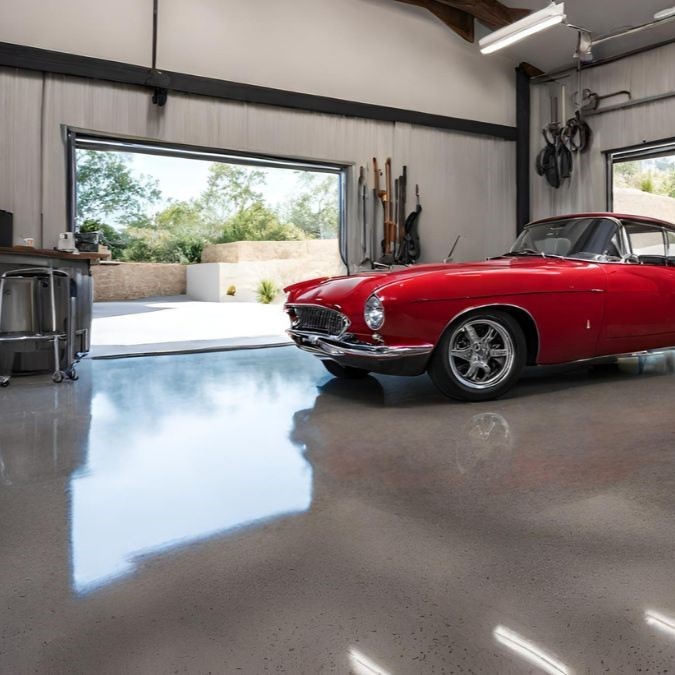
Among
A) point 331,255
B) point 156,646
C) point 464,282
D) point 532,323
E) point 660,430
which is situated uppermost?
point 331,255

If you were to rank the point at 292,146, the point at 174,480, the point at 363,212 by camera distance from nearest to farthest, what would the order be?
the point at 174,480 → the point at 292,146 → the point at 363,212

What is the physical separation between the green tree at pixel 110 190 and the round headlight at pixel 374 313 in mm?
4091

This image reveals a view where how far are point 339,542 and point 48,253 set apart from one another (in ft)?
11.2

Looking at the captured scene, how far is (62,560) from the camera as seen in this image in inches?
55.7

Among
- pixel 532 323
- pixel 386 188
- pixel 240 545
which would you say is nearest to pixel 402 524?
pixel 240 545

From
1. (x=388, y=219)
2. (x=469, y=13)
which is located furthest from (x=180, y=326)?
(x=469, y=13)

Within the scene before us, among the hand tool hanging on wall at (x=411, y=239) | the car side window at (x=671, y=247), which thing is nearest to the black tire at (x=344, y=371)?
the car side window at (x=671, y=247)

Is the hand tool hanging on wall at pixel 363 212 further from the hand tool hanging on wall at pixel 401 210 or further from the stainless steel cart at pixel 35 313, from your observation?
the stainless steel cart at pixel 35 313

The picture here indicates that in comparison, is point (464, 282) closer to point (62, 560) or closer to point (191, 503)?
point (191, 503)

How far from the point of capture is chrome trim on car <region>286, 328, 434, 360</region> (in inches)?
117

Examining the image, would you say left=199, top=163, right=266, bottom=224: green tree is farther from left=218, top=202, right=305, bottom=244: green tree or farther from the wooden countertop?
the wooden countertop

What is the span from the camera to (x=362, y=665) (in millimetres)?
1030

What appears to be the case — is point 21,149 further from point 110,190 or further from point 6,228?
point 110,190

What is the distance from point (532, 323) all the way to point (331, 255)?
15.1ft
